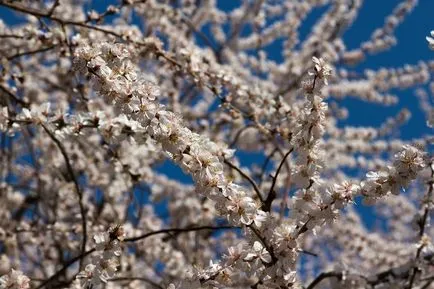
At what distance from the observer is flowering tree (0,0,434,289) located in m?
2.30

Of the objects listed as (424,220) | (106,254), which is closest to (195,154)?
(106,254)

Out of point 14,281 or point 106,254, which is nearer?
point 106,254

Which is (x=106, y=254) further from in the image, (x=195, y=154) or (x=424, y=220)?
(x=424, y=220)

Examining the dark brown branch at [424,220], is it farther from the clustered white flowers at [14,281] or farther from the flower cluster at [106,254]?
the clustered white flowers at [14,281]

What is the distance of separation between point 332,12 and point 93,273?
252 inches

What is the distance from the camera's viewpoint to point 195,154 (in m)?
2.16

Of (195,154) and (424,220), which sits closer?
(195,154)

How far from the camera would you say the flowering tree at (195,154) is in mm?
2299

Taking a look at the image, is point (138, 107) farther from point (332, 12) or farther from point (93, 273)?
point (332, 12)

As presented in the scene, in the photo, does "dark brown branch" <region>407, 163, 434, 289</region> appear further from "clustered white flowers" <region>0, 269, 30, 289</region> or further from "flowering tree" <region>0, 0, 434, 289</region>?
"clustered white flowers" <region>0, 269, 30, 289</region>

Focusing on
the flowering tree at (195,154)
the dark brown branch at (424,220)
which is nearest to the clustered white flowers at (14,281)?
the flowering tree at (195,154)

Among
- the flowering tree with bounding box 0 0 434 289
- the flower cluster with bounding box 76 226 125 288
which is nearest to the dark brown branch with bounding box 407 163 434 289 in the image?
the flowering tree with bounding box 0 0 434 289

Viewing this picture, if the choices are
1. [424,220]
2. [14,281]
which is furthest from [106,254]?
[424,220]

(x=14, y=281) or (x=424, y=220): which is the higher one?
(x=424, y=220)
